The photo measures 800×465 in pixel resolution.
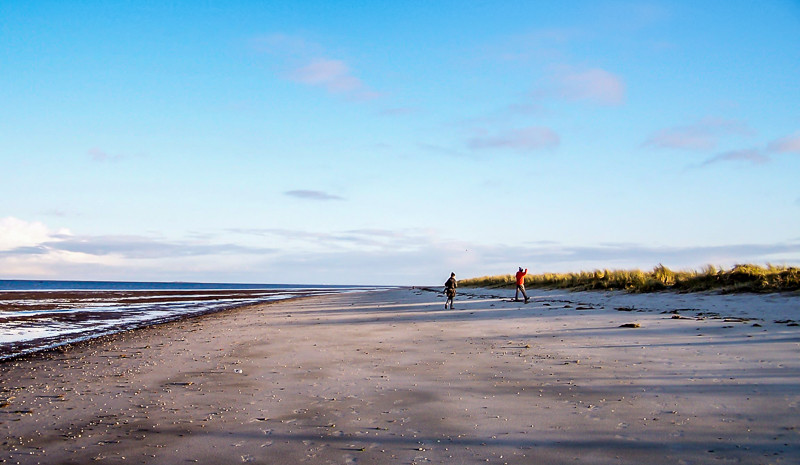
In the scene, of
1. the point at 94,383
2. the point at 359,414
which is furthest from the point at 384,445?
the point at 94,383

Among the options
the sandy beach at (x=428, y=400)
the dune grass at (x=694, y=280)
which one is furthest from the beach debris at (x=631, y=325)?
the dune grass at (x=694, y=280)

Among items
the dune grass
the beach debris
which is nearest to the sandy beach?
the beach debris

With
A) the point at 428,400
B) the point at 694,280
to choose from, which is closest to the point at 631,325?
the point at 428,400

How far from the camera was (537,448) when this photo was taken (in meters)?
4.65

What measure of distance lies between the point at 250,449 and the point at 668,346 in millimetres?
7435

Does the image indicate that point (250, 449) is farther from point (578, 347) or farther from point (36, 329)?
point (36, 329)

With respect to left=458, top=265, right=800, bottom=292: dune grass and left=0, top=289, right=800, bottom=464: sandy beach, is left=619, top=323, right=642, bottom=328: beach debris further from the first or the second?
left=458, top=265, right=800, bottom=292: dune grass

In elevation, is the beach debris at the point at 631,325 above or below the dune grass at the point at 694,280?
below

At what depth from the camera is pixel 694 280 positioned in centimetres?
2333

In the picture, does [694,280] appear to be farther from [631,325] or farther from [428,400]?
[428,400]

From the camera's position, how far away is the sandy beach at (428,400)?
15.4 ft

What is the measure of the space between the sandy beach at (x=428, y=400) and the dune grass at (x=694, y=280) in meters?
8.15

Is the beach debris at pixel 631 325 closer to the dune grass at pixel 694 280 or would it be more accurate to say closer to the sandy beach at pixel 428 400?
the sandy beach at pixel 428 400

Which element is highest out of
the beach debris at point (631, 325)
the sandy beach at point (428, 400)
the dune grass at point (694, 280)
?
the dune grass at point (694, 280)
